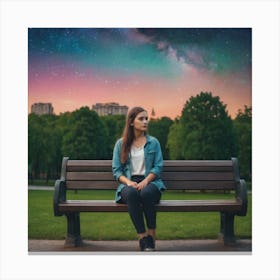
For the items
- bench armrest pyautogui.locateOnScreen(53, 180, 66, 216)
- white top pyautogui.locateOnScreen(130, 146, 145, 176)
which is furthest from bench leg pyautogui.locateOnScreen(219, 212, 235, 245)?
bench armrest pyautogui.locateOnScreen(53, 180, 66, 216)

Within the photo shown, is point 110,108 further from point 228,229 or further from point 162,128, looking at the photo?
point 228,229

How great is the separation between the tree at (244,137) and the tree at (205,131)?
0.13m

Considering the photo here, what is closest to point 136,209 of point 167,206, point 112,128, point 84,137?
point 167,206

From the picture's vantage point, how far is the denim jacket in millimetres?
5672

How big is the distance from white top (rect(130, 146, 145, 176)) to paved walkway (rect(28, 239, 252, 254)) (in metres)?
0.83

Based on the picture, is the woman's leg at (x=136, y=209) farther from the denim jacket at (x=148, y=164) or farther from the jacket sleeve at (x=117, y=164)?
the jacket sleeve at (x=117, y=164)

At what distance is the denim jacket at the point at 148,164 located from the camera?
567 centimetres

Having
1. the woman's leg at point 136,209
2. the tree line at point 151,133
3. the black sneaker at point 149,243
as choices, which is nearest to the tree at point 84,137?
the tree line at point 151,133

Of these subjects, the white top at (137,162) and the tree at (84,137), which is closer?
the white top at (137,162)

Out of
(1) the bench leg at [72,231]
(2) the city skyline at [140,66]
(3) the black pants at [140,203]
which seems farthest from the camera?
(2) the city skyline at [140,66]

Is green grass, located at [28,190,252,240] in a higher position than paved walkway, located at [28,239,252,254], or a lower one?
higher

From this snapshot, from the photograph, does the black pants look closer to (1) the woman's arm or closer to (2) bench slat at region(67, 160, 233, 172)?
(1) the woman's arm
